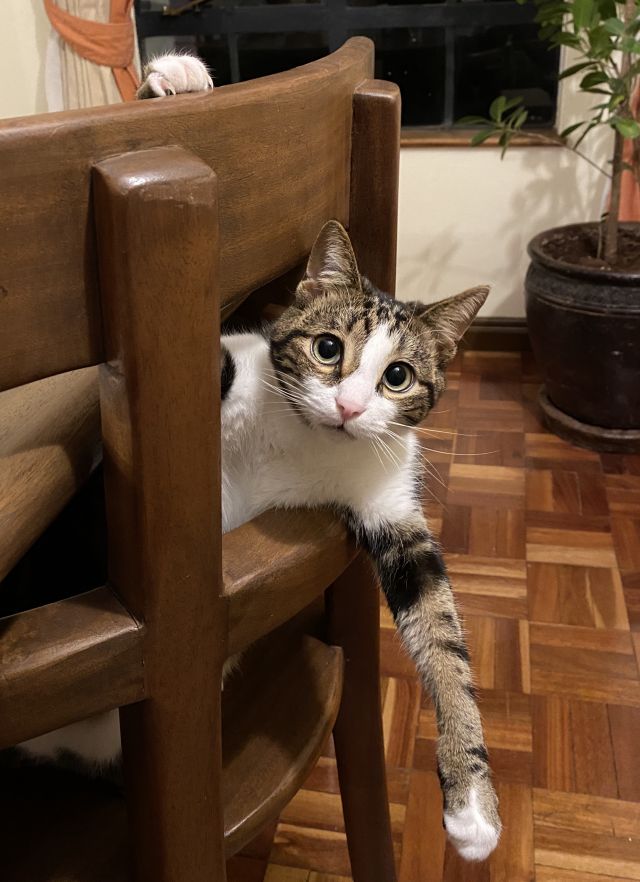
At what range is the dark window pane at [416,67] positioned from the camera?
2.49 m

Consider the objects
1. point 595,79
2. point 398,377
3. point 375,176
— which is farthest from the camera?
point 595,79

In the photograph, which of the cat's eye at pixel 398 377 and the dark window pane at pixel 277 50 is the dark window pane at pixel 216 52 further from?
the cat's eye at pixel 398 377

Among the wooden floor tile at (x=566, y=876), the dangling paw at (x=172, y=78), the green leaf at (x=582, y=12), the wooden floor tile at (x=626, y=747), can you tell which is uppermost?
the green leaf at (x=582, y=12)

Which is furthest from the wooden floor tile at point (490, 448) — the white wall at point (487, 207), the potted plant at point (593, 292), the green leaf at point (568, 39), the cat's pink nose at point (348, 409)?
the cat's pink nose at point (348, 409)

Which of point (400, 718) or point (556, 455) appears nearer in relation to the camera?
point (400, 718)

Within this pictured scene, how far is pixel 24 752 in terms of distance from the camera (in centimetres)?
70

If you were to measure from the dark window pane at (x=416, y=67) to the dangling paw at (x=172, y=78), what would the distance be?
195cm

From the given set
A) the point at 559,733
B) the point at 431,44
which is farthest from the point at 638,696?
the point at 431,44

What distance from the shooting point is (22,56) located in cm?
241

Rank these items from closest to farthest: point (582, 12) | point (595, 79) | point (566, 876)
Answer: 1. point (566, 876)
2. point (582, 12)
3. point (595, 79)

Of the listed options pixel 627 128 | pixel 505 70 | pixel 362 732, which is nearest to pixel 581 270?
pixel 627 128

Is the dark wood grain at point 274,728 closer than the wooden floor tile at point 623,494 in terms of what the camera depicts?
Yes

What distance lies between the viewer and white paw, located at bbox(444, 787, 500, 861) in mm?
641

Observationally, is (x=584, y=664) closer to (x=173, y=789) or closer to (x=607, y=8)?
(x=173, y=789)
